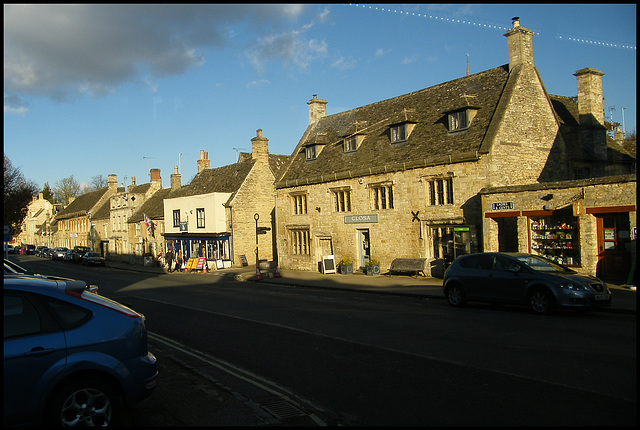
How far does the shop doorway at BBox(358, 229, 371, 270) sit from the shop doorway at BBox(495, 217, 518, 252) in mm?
8188

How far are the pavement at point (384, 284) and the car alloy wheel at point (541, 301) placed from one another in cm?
179

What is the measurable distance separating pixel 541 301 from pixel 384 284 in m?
9.95

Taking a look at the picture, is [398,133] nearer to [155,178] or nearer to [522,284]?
[522,284]

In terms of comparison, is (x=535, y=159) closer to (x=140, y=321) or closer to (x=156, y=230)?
(x=140, y=321)

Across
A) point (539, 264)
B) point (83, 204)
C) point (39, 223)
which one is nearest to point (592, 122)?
point (539, 264)

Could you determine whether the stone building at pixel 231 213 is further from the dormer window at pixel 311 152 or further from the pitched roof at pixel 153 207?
the dormer window at pixel 311 152

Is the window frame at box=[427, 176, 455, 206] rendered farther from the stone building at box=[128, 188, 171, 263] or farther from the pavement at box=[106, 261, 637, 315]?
the stone building at box=[128, 188, 171, 263]

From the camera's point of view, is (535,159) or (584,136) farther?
(584,136)

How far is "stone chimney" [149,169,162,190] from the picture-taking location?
196ft

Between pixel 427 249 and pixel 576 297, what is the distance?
41.3 ft

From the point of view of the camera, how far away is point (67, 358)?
17.1 ft

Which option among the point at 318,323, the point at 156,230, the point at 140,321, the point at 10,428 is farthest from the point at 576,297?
the point at 156,230

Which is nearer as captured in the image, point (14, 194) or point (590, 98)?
point (590, 98)

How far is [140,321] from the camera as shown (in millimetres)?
6039
